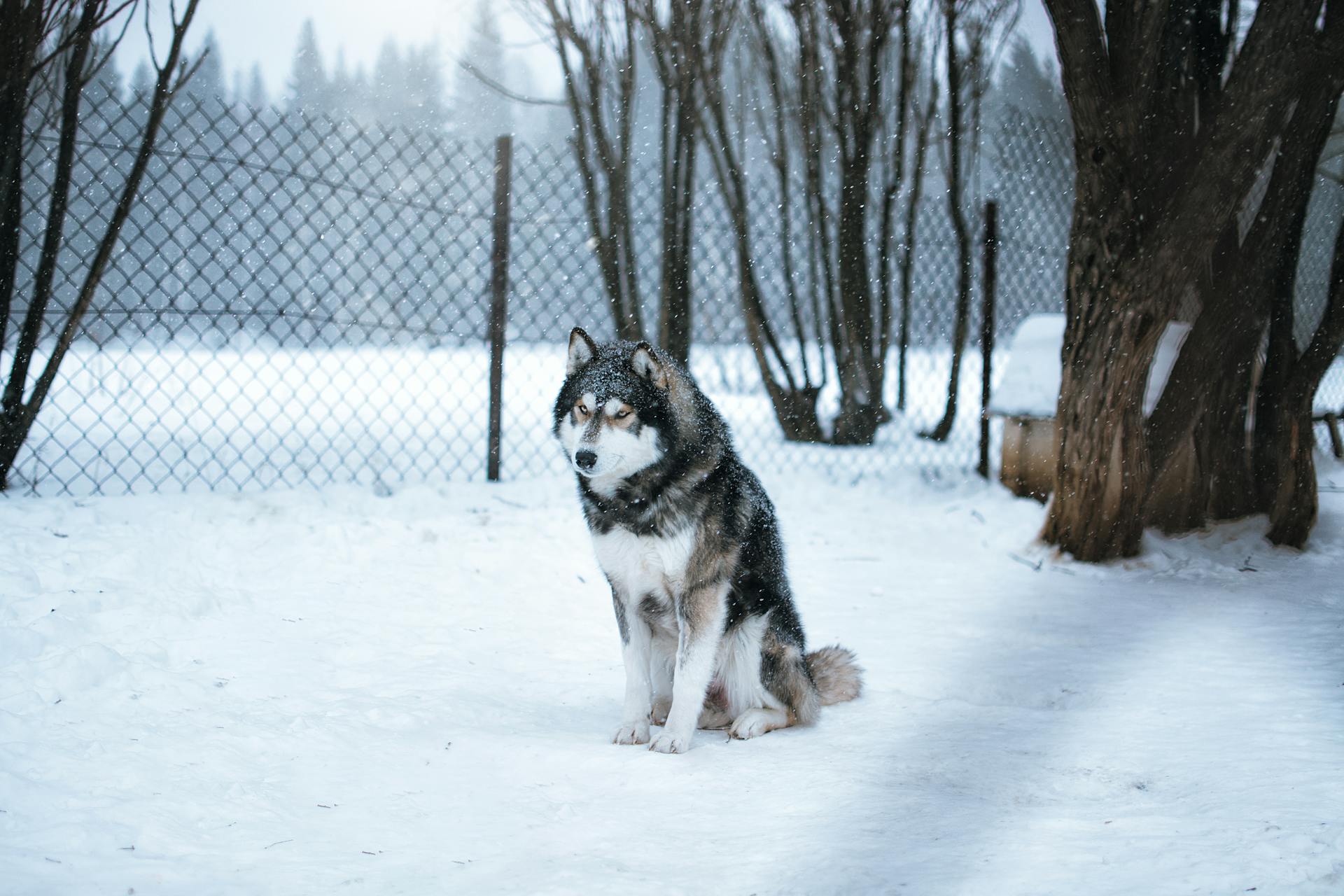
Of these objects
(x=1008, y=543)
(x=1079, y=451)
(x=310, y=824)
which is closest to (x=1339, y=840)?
(x=310, y=824)

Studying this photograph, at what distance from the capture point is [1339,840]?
192 cm

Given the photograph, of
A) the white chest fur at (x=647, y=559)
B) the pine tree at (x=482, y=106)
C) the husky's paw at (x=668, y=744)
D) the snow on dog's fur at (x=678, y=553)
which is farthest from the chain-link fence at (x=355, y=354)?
the pine tree at (x=482, y=106)

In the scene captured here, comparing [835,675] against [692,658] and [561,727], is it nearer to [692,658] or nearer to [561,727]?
[692,658]

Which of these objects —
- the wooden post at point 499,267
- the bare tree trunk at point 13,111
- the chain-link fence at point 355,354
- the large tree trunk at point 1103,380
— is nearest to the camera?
the bare tree trunk at point 13,111

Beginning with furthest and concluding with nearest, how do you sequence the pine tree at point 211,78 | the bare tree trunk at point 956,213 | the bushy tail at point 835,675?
the pine tree at point 211,78 < the bare tree trunk at point 956,213 < the bushy tail at point 835,675

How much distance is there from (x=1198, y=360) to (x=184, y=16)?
18.6ft

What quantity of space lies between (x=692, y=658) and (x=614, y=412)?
74 centimetres

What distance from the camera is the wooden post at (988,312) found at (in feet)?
22.7

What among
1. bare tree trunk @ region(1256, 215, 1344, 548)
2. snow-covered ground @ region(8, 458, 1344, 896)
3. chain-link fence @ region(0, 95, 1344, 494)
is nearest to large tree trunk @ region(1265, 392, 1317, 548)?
bare tree trunk @ region(1256, 215, 1344, 548)

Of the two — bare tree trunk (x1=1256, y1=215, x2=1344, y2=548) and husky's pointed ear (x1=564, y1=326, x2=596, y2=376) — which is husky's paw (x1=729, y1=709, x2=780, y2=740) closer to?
husky's pointed ear (x1=564, y1=326, x2=596, y2=376)

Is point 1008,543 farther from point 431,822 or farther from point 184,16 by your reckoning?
point 184,16

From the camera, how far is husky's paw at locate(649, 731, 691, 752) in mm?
2619

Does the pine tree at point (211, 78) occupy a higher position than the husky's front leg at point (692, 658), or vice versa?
the pine tree at point (211, 78)

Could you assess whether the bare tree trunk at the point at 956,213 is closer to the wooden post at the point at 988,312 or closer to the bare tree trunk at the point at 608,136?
the wooden post at the point at 988,312
